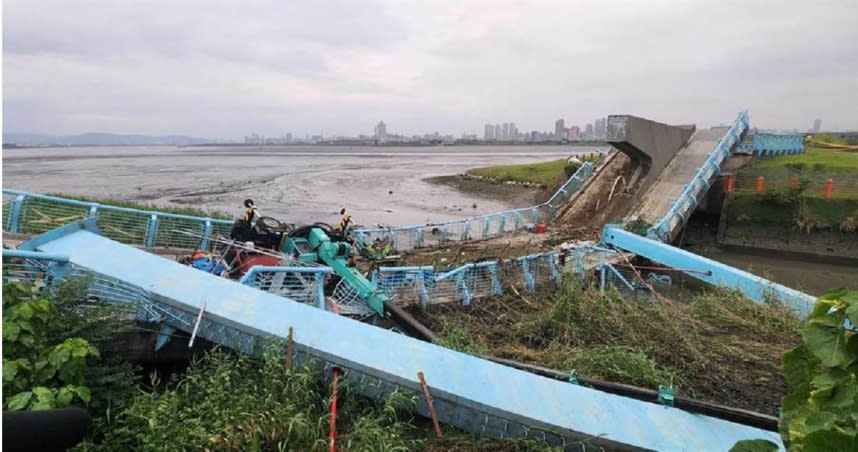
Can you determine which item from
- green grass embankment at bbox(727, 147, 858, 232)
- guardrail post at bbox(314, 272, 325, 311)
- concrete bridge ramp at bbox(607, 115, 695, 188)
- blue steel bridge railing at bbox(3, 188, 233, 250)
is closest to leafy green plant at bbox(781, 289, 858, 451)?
guardrail post at bbox(314, 272, 325, 311)

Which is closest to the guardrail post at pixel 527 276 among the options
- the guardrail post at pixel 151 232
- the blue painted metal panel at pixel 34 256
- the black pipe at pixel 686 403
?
the black pipe at pixel 686 403

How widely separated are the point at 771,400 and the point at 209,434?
19.6 ft

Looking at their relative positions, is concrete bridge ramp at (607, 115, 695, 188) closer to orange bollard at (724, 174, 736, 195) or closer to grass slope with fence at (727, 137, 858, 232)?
orange bollard at (724, 174, 736, 195)

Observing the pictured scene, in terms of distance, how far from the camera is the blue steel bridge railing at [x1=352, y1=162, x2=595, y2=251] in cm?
1336

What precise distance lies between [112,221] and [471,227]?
10.1 metres

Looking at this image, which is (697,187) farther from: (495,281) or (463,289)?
(463,289)

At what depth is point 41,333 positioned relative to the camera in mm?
3961

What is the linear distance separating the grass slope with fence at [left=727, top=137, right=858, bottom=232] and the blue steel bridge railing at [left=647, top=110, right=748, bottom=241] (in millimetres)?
2472

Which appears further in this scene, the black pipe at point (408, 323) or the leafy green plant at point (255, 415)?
the black pipe at point (408, 323)

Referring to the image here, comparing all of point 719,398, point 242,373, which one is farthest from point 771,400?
point 242,373

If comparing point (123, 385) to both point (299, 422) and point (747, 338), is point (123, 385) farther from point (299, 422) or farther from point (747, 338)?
point (747, 338)

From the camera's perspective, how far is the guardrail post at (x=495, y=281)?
10078 millimetres

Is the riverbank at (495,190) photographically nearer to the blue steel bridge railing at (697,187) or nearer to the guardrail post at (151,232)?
the blue steel bridge railing at (697,187)

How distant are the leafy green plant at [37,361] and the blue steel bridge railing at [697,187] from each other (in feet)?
44.5
